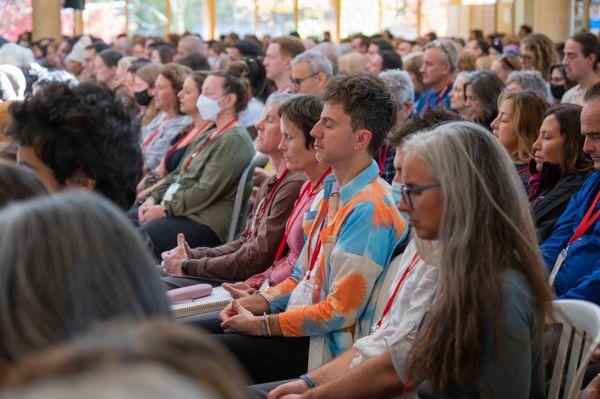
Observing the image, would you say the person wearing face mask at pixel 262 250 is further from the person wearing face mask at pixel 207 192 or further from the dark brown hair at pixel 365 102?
the person wearing face mask at pixel 207 192

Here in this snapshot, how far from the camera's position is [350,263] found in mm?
2953

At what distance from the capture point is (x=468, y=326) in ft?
6.36

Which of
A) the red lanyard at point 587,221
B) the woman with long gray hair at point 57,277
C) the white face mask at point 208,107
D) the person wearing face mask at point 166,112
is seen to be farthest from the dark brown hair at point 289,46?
the woman with long gray hair at point 57,277

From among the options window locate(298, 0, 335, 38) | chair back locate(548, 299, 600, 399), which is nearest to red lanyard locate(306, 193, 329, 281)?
chair back locate(548, 299, 600, 399)

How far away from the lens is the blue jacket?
3.14 metres

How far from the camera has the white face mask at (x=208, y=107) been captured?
5.45 m

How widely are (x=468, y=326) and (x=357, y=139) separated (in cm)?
140

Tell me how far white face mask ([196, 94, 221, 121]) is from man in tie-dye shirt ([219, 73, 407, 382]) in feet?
7.13

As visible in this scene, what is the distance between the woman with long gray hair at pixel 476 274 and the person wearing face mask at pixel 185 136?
3.74 meters

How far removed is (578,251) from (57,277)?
8.39 feet

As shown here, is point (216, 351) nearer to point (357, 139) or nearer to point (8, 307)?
point (8, 307)

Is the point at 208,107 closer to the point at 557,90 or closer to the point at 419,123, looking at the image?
the point at 419,123

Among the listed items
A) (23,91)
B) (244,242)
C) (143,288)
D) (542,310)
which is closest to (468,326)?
(542,310)

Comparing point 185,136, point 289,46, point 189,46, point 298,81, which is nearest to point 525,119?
point 298,81
